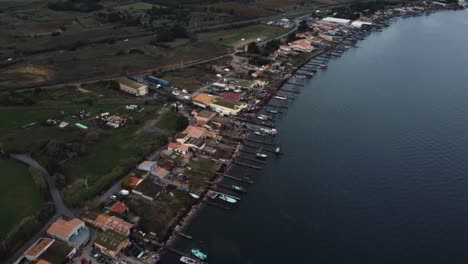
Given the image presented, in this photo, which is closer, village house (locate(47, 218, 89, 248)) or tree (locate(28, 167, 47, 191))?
village house (locate(47, 218, 89, 248))

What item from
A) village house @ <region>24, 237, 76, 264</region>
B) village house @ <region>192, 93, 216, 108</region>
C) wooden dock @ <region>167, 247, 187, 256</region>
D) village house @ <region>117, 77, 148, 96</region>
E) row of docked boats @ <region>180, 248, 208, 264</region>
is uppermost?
village house @ <region>117, 77, 148, 96</region>

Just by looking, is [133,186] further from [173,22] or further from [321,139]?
[173,22]

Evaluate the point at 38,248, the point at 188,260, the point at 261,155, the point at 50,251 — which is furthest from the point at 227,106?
the point at 38,248

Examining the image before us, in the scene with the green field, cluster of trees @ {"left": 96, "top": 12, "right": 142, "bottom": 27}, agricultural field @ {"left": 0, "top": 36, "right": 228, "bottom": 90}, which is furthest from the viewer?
the green field

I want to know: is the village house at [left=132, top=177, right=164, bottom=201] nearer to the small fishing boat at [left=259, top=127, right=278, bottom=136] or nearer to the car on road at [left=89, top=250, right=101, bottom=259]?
the car on road at [left=89, top=250, right=101, bottom=259]

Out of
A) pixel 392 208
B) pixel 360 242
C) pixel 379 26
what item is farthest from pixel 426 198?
pixel 379 26

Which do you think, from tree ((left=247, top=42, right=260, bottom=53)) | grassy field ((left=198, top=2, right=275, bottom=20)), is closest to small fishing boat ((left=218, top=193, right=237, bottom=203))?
tree ((left=247, top=42, right=260, bottom=53))

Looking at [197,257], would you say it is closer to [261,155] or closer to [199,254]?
[199,254]

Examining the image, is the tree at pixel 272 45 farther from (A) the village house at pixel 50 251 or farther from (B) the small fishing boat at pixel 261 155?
(A) the village house at pixel 50 251
